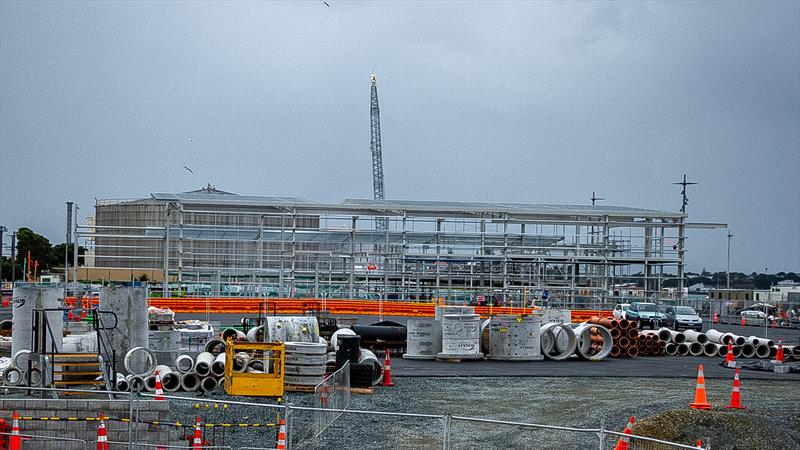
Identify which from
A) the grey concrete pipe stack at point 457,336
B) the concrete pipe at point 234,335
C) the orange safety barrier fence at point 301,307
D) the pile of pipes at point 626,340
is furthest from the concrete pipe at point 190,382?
the orange safety barrier fence at point 301,307

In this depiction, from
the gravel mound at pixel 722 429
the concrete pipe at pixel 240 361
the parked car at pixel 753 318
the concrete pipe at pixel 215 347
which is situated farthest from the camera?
the parked car at pixel 753 318

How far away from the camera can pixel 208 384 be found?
20469mm

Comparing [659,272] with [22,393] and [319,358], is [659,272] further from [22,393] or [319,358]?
[22,393]

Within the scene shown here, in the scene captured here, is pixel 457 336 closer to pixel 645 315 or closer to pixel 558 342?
pixel 558 342

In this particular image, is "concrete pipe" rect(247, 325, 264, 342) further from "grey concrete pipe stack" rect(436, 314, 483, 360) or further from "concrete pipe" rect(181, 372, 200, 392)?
"grey concrete pipe stack" rect(436, 314, 483, 360)

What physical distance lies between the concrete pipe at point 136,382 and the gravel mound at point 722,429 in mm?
9466

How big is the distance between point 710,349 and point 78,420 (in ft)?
83.9

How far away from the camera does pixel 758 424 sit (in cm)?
1753

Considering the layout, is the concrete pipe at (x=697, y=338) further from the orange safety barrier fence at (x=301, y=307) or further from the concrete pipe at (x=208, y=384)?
the concrete pipe at (x=208, y=384)

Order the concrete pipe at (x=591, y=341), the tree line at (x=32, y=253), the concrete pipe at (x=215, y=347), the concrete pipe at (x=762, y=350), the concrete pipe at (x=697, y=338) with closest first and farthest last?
the concrete pipe at (x=215, y=347) < the concrete pipe at (x=591, y=341) < the concrete pipe at (x=762, y=350) < the concrete pipe at (x=697, y=338) < the tree line at (x=32, y=253)

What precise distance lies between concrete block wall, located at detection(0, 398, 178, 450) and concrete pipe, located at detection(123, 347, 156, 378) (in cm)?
531

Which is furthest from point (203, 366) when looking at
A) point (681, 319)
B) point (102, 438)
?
point (681, 319)

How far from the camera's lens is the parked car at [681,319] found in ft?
149

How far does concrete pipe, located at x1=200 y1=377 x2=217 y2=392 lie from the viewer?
2031 centimetres
